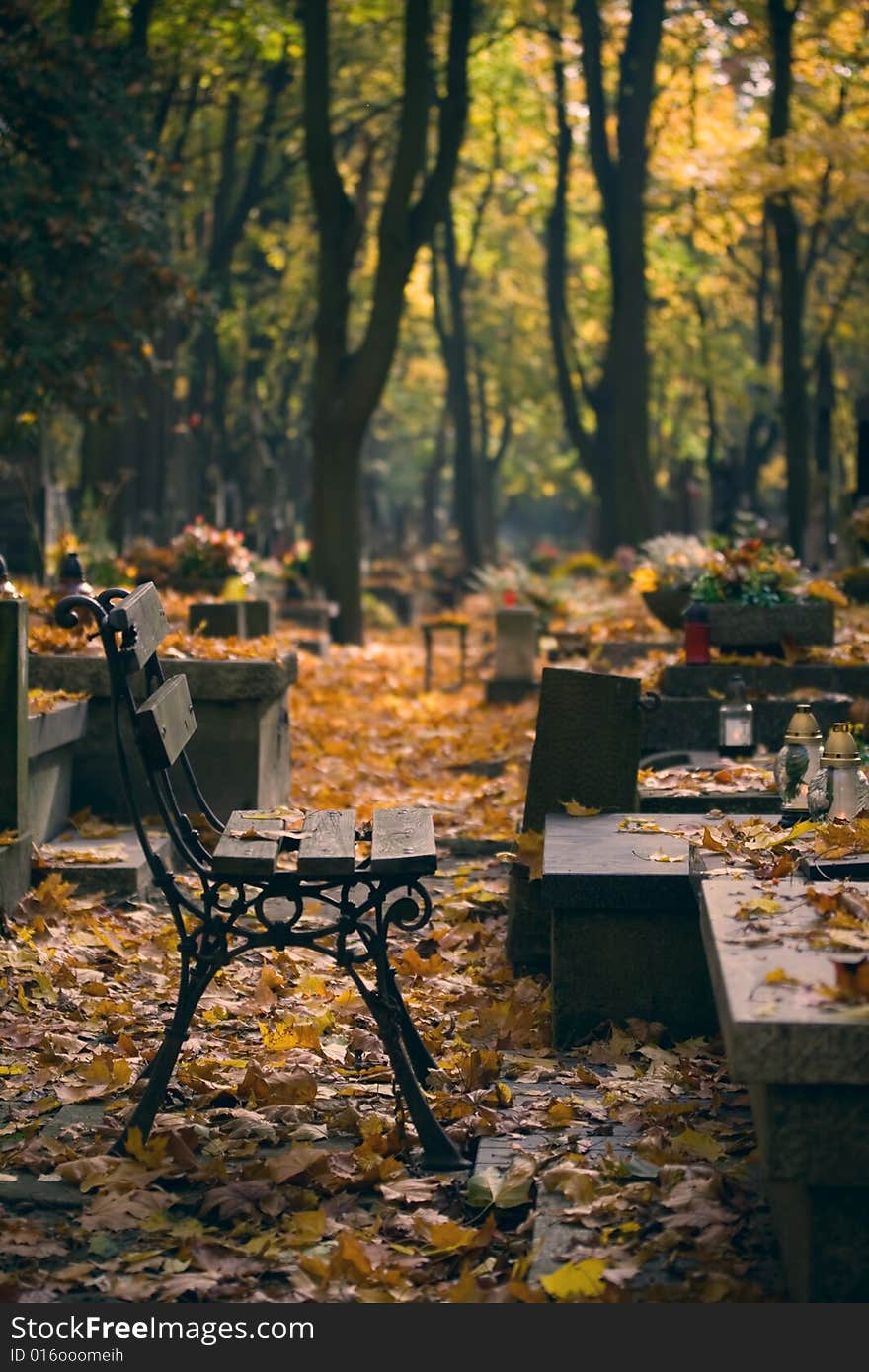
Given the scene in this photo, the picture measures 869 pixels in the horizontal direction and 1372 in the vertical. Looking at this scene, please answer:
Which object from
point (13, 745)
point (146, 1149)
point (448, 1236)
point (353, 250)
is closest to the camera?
point (448, 1236)

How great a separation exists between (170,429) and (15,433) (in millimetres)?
9866

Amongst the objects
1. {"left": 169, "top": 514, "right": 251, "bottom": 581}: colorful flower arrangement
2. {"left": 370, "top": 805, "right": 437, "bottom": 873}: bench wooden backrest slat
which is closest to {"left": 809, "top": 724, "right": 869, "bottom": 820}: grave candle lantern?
{"left": 370, "top": 805, "right": 437, "bottom": 873}: bench wooden backrest slat

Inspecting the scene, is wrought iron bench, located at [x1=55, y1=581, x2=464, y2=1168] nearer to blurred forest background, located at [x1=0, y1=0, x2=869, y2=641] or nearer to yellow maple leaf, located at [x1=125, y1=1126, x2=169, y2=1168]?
yellow maple leaf, located at [x1=125, y1=1126, x2=169, y2=1168]

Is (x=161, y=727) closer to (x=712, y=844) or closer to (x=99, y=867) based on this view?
(x=712, y=844)

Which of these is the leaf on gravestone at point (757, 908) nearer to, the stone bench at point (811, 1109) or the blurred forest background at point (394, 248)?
the stone bench at point (811, 1109)

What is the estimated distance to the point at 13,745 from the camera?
7492 millimetres

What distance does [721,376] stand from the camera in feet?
136

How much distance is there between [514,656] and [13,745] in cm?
1062

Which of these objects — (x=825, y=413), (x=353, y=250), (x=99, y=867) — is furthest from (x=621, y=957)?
(x=825, y=413)

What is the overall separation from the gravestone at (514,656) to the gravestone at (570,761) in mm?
10551

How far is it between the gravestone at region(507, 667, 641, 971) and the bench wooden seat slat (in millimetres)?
1198

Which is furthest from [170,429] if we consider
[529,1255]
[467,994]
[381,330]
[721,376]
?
[529,1255]

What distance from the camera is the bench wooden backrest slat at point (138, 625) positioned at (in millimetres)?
5207

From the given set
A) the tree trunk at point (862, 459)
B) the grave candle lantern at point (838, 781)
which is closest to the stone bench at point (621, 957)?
the grave candle lantern at point (838, 781)
